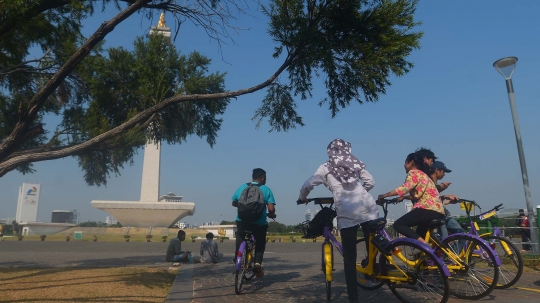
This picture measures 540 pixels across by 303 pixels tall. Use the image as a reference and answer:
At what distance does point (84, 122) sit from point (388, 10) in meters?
6.80

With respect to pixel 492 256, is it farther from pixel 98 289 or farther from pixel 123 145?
pixel 123 145

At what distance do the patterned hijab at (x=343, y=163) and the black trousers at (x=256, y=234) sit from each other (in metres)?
1.77

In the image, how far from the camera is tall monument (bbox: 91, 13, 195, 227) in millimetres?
35000

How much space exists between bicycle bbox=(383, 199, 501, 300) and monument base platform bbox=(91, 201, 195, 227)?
3199 centimetres

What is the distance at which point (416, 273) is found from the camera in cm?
416

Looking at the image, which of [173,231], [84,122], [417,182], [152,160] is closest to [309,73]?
[417,182]

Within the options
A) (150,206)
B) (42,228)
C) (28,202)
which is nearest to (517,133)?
(150,206)

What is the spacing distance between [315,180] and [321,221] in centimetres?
52

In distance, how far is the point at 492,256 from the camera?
4.42 meters

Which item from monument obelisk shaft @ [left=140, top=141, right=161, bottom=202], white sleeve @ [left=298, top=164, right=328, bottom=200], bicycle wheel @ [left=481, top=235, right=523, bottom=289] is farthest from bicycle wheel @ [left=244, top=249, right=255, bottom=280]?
monument obelisk shaft @ [left=140, top=141, right=161, bottom=202]

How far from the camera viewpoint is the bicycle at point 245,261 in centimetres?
518

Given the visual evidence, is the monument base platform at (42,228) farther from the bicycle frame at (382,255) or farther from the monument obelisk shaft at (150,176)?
the bicycle frame at (382,255)

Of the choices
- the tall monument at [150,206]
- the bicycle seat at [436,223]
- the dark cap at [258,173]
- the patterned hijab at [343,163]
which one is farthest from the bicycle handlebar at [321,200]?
the tall monument at [150,206]

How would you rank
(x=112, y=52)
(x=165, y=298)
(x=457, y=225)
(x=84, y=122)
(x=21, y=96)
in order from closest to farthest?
(x=165, y=298), (x=457, y=225), (x=21, y=96), (x=84, y=122), (x=112, y=52)
